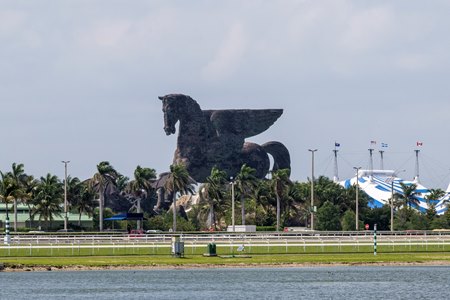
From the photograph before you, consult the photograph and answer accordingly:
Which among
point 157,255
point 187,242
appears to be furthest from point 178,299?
point 187,242

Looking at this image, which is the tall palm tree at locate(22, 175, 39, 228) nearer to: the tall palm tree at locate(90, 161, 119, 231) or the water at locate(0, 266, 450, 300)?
the tall palm tree at locate(90, 161, 119, 231)

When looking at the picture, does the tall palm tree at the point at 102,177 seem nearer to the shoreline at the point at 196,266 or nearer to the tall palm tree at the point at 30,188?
the tall palm tree at the point at 30,188

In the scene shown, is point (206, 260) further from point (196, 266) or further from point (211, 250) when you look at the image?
point (211, 250)

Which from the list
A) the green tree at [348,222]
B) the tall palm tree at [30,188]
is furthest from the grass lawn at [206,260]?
the green tree at [348,222]

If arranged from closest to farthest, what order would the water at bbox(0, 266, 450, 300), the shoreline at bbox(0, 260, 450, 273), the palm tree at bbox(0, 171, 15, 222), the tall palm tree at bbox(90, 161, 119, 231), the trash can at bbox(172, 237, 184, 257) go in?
the water at bbox(0, 266, 450, 300)
the shoreline at bbox(0, 260, 450, 273)
the trash can at bbox(172, 237, 184, 257)
the palm tree at bbox(0, 171, 15, 222)
the tall palm tree at bbox(90, 161, 119, 231)

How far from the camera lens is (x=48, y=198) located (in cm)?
18662

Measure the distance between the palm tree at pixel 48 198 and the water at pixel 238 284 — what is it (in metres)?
82.8

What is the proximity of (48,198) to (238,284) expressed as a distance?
98.2 metres

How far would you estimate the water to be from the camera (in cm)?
8344

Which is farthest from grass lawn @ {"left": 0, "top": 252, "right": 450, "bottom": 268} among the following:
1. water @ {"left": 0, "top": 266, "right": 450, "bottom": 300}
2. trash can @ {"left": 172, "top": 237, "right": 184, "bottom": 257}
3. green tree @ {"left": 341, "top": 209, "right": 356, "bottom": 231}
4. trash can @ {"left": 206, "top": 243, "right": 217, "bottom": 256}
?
green tree @ {"left": 341, "top": 209, "right": 356, "bottom": 231}

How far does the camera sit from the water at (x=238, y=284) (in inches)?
3285

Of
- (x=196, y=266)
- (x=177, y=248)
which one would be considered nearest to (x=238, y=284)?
(x=196, y=266)

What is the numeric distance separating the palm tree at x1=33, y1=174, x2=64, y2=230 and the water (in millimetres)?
82755

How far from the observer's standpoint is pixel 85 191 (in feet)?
653
